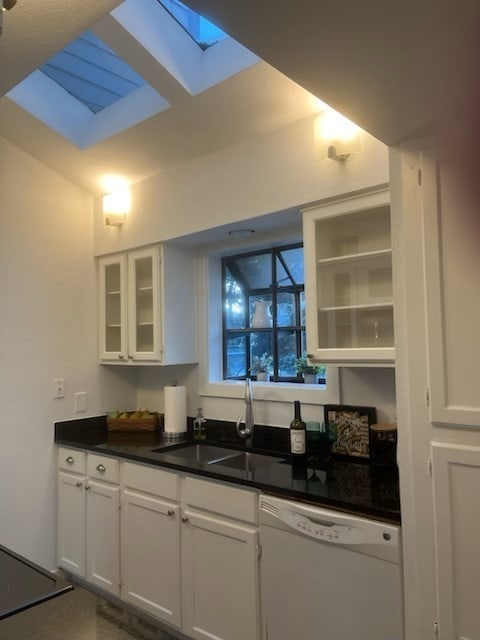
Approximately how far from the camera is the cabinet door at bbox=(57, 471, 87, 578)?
3066mm

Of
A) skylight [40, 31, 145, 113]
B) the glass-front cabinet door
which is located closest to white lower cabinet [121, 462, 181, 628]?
the glass-front cabinet door

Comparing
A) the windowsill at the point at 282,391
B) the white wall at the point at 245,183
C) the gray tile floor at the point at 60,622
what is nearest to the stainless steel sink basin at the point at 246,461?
the windowsill at the point at 282,391

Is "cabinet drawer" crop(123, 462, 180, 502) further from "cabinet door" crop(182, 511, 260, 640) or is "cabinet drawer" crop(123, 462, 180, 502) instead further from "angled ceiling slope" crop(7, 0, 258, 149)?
"angled ceiling slope" crop(7, 0, 258, 149)

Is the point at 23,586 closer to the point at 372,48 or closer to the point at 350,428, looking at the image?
the point at 372,48

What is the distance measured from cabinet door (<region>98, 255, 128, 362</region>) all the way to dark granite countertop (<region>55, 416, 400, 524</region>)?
1.68ft

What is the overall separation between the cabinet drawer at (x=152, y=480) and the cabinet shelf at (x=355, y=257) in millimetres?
1303

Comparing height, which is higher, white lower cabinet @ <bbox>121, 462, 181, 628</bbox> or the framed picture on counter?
the framed picture on counter

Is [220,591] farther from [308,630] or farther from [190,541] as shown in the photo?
[308,630]

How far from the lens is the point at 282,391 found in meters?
2.90

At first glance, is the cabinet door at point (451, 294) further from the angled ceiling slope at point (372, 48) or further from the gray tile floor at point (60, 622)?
the gray tile floor at point (60, 622)

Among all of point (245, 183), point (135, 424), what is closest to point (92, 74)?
point (245, 183)

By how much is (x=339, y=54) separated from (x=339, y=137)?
3.29ft

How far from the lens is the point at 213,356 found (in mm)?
3385

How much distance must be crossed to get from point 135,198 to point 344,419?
196 centimetres
